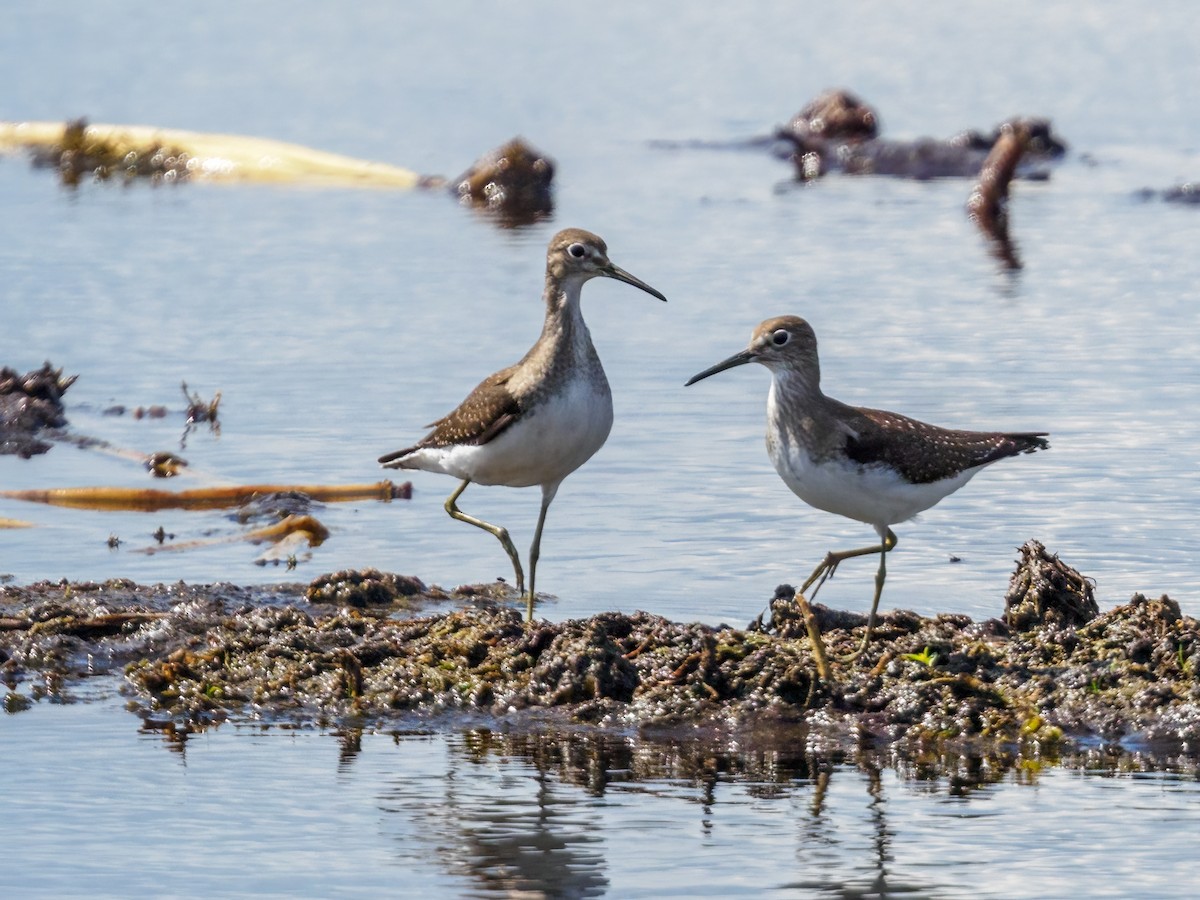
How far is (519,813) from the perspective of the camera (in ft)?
25.1

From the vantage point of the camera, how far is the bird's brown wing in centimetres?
995

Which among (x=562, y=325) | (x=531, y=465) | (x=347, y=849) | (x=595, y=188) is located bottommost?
(x=347, y=849)

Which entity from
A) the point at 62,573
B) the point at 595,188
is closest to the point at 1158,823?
the point at 62,573

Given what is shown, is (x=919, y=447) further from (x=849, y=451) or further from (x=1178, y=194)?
(x=1178, y=194)

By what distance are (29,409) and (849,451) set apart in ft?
23.6

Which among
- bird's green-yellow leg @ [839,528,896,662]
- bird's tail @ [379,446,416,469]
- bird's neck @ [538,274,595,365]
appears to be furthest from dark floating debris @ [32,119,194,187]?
bird's green-yellow leg @ [839,528,896,662]

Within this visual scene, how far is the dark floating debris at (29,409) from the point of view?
45.8 feet

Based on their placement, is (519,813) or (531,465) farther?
(531,465)

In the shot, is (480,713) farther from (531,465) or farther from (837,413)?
(837,413)

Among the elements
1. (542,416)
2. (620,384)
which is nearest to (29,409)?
(620,384)

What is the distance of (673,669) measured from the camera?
8797 mm

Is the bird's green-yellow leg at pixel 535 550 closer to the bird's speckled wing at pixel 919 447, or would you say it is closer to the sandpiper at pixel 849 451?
the sandpiper at pixel 849 451

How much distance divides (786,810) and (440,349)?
31.3 feet

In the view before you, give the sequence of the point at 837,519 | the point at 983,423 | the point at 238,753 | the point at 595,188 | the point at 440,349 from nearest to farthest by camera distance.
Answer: the point at 238,753, the point at 837,519, the point at 983,423, the point at 440,349, the point at 595,188
